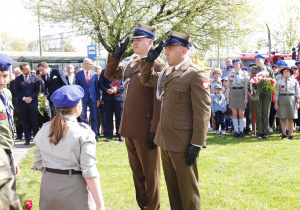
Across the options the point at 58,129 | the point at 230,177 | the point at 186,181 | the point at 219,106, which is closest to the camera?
the point at 58,129

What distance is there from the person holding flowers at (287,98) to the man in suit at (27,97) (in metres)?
6.96

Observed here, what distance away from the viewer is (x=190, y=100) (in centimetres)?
382

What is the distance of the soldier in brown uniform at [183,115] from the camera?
12.1 feet

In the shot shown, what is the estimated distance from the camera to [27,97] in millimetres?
10367

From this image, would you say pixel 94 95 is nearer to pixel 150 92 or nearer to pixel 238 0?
pixel 150 92

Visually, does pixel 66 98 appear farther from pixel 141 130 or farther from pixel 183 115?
pixel 141 130

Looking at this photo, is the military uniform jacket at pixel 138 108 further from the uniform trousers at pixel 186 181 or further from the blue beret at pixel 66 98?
the blue beret at pixel 66 98

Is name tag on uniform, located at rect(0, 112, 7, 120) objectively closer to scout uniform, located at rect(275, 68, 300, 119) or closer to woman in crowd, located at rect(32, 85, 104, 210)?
woman in crowd, located at rect(32, 85, 104, 210)

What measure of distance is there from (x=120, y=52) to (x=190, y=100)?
1.25 metres

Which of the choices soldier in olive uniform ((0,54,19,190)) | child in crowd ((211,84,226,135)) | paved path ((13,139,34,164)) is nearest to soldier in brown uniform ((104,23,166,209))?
soldier in olive uniform ((0,54,19,190))

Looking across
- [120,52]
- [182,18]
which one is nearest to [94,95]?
[120,52]

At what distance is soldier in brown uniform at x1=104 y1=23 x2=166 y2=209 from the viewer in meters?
4.39

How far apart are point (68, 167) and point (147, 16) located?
16.5m

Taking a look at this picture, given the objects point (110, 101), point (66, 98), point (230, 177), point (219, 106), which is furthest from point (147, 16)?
point (66, 98)
